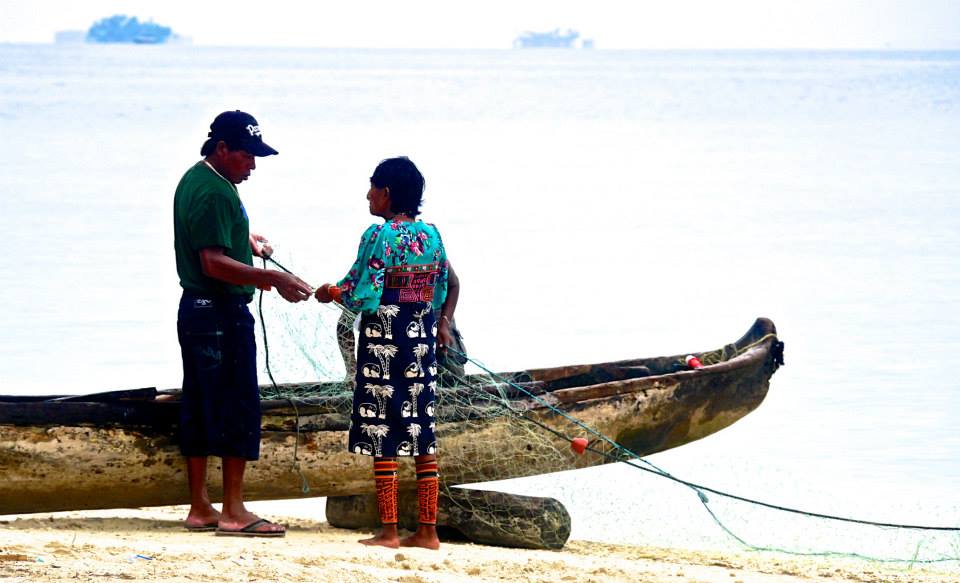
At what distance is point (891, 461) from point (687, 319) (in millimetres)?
5536

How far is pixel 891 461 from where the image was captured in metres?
10.2

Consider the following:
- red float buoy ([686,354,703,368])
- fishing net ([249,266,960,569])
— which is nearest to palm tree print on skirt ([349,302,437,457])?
fishing net ([249,266,960,569])

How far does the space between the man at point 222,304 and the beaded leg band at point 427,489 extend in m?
0.62

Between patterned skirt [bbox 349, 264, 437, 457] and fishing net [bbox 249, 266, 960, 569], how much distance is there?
656 mm

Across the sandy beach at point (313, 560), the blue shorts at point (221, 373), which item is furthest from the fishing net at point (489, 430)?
the blue shorts at point (221, 373)

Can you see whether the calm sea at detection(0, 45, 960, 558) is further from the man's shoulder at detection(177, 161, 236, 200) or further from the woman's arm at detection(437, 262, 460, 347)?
the man's shoulder at detection(177, 161, 236, 200)

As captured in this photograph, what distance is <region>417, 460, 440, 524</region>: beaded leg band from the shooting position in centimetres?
555

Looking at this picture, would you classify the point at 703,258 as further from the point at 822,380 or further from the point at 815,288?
the point at 822,380

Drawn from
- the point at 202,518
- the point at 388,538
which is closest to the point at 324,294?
the point at 388,538

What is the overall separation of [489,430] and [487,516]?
371 mm

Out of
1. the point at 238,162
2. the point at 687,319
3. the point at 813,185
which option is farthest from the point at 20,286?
the point at 813,185

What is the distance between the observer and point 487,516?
20.0 ft

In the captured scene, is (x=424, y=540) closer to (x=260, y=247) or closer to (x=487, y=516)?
(x=487, y=516)

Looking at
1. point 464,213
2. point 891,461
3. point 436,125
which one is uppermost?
point 436,125
